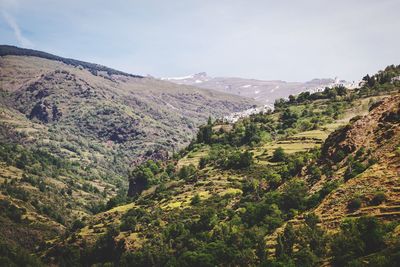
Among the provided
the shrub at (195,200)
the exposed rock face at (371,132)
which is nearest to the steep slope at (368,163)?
the exposed rock face at (371,132)


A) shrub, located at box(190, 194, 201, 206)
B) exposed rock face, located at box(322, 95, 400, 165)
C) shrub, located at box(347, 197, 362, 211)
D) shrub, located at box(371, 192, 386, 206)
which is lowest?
shrub, located at box(190, 194, 201, 206)

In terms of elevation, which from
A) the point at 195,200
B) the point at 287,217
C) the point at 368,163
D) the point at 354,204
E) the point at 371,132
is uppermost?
the point at 371,132

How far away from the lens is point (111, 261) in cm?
16612

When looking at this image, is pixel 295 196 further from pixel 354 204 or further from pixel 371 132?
pixel 354 204

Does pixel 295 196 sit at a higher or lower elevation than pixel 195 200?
higher

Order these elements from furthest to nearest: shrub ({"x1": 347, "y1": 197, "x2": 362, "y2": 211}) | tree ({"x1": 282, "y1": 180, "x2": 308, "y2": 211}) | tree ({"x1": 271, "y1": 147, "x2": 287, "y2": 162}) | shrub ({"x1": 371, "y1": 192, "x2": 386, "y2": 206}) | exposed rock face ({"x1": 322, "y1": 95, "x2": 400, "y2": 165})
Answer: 1. tree ({"x1": 271, "y1": 147, "x2": 287, "y2": 162})
2. tree ({"x1": 282, "y1": 180, "x2": 308, "y2": 211})
3. exposed rock face ({"x1": 322, "y1": 95, "x2": 400, "y2": 165})
4. shrub ({"x1": 347, "y1": 197, "x2": 362, "y2": 211})
5. shrub ({"x1": 371, "y1": 192, "x2": 386, "y2": 206})

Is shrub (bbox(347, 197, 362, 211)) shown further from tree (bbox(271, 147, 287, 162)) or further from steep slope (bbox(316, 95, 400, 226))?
tree (bbox(271, 147, 287, 162))

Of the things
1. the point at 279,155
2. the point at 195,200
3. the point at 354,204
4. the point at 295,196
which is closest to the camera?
the point at 354,204

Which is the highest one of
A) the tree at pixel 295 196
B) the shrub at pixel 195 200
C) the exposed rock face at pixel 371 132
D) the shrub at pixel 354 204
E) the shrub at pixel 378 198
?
the exposed rock face at pixel 371 132

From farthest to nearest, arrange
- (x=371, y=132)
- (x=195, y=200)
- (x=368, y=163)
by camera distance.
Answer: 1. (x=195, y=200)
2. (x=371, y=132)
3. (x=368, y=163)

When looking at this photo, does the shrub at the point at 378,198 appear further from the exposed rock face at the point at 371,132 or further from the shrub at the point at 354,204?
the exposed rock face at the point at 371,132

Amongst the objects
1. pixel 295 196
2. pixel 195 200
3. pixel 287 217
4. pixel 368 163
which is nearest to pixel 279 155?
pixel 195 200

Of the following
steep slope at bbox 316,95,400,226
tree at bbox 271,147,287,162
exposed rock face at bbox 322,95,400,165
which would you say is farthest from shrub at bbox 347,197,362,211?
tree at bbox 271,147,287,162

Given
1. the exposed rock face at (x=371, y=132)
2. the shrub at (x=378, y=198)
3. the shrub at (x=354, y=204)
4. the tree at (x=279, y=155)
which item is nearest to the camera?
the shrub at (x=378, y=198)
